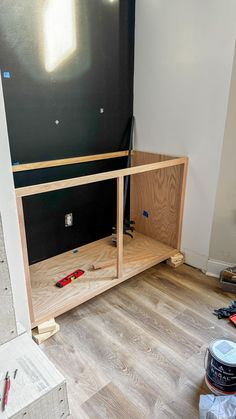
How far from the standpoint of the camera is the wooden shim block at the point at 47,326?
1.65 metres

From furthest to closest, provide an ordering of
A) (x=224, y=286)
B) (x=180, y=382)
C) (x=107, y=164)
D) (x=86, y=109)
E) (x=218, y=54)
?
(x=107, y=164)
(x=86, y=109)
(x=224, y=286)
(x=218, y=54)
(x=180, y=382)

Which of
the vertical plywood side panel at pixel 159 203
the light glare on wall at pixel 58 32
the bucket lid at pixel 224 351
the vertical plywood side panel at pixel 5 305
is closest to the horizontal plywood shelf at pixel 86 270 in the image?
the vertical plywood side panel at pixel 159 203

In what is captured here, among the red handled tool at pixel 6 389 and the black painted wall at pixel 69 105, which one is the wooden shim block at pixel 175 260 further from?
the red handled tool at pixel 6 389

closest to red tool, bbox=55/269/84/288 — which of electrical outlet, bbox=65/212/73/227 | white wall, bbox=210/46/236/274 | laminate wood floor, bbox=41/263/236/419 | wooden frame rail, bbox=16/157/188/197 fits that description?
laminate wood floor, bbox=41/263/236/419

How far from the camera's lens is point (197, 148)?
7.15 ft

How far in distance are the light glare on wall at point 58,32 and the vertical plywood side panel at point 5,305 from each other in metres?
1.48

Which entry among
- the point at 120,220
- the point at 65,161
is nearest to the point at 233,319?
the point at 120,220

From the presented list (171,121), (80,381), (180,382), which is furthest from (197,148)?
(80,381)

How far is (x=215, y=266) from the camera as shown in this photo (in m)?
2.27

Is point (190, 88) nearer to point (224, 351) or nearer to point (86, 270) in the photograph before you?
point (86, 270)

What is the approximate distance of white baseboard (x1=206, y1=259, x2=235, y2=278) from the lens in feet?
7.33

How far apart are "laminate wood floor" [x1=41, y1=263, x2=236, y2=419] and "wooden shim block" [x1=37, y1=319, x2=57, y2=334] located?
0.06 m

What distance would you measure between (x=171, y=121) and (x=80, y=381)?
192 centimetres

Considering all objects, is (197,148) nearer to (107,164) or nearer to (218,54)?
(218,54)
